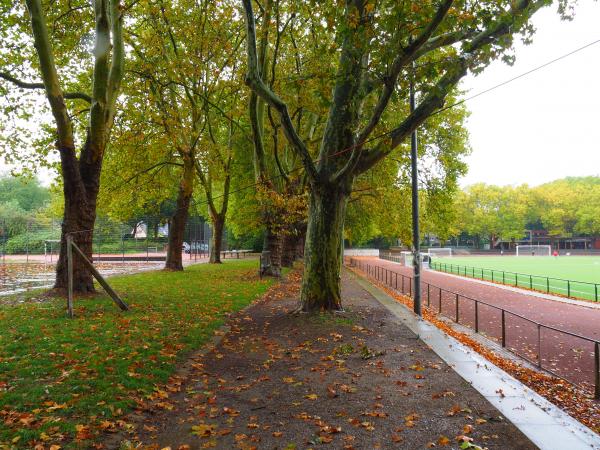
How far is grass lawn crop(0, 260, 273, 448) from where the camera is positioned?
455cm

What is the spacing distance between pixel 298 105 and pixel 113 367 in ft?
46.0

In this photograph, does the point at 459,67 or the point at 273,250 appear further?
the point at 273,250

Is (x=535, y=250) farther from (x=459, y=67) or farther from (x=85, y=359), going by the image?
(x=85, y=359)

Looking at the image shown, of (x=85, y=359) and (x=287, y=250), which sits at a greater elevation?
(x=287, y=250)

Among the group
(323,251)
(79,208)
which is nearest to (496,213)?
(323,251)

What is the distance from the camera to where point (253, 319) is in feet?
37.6

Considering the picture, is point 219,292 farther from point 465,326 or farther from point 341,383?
point 341,383

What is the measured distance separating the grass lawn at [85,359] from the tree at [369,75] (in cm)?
326

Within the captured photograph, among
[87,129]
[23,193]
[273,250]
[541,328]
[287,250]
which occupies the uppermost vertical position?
[23,193]

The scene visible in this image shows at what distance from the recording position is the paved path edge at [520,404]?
4.48 m

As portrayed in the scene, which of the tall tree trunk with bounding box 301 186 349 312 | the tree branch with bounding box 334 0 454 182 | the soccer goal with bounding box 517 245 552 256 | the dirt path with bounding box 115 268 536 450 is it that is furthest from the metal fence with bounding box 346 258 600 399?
the soccer goal with bounding box 517 245 552 256

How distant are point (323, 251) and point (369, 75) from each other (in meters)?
4.16

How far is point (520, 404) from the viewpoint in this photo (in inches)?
216

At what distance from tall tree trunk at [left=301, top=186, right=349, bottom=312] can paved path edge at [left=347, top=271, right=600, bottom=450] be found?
2890mm
